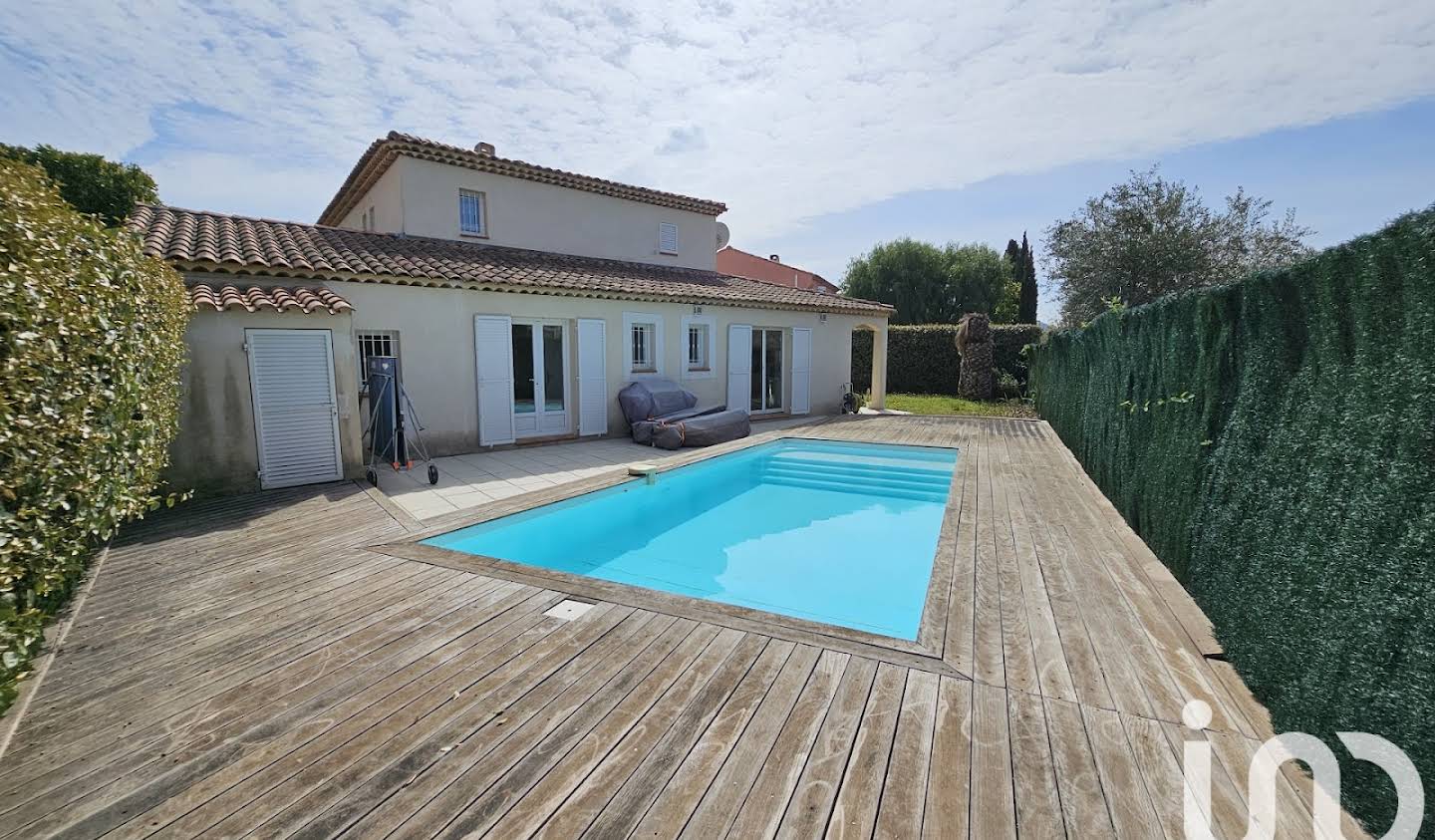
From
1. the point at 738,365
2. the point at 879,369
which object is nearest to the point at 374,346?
the point at 738,365

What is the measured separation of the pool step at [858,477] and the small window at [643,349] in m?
3.95

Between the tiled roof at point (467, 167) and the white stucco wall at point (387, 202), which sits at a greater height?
the tiled roof at point (467, 167)

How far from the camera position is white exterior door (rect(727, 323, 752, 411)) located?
Answer: 14.6 m

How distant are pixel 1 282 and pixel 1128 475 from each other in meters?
8.17

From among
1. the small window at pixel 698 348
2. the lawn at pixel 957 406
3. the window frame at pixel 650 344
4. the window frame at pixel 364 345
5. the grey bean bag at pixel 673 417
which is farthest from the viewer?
the lawn at pixel 957 406

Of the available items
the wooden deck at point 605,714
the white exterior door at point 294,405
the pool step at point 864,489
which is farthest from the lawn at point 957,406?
the white exterior door at point 294,405

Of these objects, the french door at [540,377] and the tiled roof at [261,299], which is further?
the french door at [540,377]

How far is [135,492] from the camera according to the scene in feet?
14.9

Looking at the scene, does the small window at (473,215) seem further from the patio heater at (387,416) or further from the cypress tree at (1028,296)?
the cypress tree at (1028,296)

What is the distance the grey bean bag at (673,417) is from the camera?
1120 cm

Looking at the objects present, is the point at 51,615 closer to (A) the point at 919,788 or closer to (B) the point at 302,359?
(B) the point at 302,359

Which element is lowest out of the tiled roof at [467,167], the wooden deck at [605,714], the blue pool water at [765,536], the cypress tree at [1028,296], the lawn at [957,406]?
the blue pool water at [765,536]

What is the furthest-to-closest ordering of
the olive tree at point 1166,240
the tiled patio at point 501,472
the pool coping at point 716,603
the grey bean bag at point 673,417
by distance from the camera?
the olive tree at point 1166,240 → the grey bean bag at point 673,417 → the tiled patio at point 501,472 → the pool coping at point 716,603

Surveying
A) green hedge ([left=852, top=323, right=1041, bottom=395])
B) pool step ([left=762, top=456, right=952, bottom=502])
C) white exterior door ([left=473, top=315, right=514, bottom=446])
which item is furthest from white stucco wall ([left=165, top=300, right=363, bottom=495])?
green hedge ([left=852, top=323, right=1041, bottom=395])
